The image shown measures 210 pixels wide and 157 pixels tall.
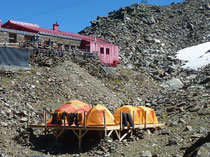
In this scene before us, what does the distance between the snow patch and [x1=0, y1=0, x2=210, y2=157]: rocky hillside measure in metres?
1.64

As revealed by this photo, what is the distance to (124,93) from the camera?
36031 millimetres

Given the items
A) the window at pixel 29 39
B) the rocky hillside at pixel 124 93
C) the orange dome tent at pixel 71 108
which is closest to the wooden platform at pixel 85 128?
the rocky hillside at pixel 124 93

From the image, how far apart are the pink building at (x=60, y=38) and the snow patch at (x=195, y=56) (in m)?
12.5

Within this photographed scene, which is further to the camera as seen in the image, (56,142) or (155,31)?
(155,31)

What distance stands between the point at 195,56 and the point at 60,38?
81.8 ft

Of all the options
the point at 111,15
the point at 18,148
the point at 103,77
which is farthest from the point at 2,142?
the point at 111,15

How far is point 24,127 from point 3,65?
28.4 ft

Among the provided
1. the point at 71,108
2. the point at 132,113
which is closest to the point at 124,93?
the point at 132,113

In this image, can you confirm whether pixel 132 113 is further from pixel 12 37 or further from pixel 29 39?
pixel 29 39

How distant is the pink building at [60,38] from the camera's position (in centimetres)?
3666

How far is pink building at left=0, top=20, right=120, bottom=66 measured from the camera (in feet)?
120

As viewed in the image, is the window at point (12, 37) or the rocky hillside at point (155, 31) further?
the rocky hillside at point (155, 31)

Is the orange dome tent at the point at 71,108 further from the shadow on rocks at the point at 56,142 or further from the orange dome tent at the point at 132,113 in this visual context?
the orange dome tent at the point at 132,113

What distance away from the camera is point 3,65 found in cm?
2803
